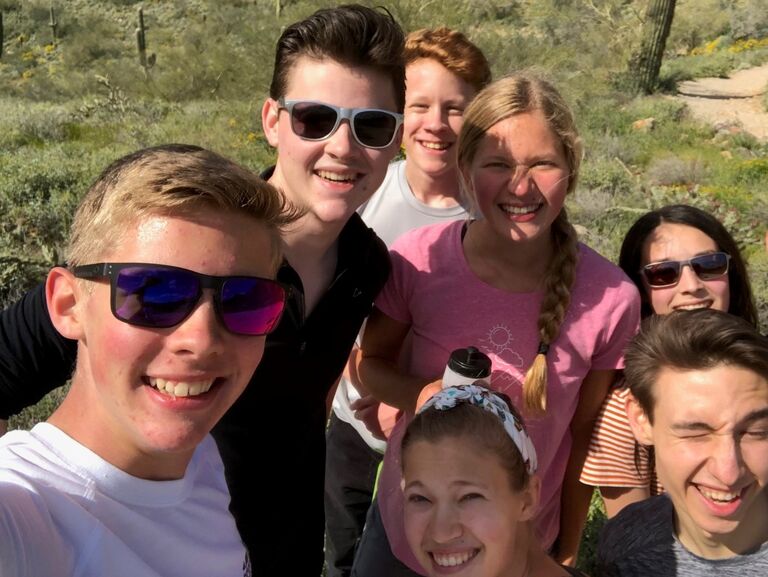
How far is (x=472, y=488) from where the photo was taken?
69.8 inches

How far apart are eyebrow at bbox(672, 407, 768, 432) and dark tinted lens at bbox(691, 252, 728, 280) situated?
0.80m

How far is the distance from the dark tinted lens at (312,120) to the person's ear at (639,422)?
3.87ft

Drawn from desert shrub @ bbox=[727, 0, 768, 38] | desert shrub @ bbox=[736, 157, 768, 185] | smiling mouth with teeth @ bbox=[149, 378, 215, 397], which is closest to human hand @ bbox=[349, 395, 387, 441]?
smiling mouth with teeth @ bbox=[149, 378, 215, 397]

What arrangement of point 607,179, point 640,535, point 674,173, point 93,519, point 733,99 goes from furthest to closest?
point 733,99 → point 674,173 → point 607,179 → point 640,535 → point 93,519

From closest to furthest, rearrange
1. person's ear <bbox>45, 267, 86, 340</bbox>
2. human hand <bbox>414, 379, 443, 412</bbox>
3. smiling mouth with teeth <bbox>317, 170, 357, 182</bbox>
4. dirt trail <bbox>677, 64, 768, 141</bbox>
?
person's ear <bbox>45, 267, 86, 340</bbox>, human hand <bbox>414, 379, 443, 412</bbox>, smiling mouth with teeth <bbox>317, 170, 357, 182</bbox>, dirt trail <bbox>677, 64, 768, 141</bbox>

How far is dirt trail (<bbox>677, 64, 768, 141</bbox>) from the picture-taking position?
1355 cm

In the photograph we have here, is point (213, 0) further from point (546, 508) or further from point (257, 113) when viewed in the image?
point (546, 508)

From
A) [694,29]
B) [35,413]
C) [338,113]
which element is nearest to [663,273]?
[338,113]

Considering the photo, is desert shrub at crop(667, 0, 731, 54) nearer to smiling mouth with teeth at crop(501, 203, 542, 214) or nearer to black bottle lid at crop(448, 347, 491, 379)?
smiling mouth with teeth at crop(501, 203, 542, 214)

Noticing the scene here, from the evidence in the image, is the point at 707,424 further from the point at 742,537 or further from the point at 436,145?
the point at 436,145

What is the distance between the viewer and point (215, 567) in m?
1.48

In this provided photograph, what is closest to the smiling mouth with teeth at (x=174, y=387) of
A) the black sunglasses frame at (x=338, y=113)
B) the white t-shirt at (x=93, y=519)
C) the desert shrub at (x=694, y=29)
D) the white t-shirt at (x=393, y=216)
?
the white t-shirt at (x=93, y=519)

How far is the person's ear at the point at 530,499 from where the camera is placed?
183 centimetres

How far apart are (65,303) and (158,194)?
298 millimetres
